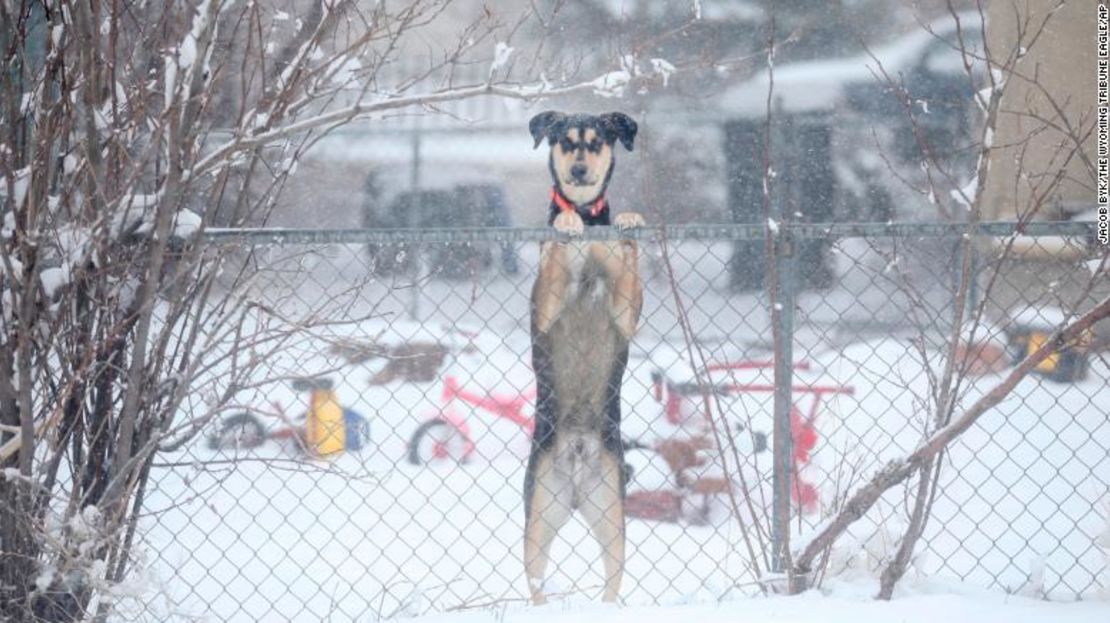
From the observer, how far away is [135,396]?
2041mm

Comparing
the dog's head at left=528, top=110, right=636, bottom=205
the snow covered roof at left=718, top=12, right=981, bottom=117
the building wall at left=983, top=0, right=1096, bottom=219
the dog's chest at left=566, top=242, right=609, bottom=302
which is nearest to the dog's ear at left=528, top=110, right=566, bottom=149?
the dog's head at left=528, top=110, right=636, bottom=205

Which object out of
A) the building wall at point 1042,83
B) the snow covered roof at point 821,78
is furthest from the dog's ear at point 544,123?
the snow covered roof at point 821,78

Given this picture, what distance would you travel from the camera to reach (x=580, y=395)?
2.81 metres

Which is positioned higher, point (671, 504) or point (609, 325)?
point (609, 325)

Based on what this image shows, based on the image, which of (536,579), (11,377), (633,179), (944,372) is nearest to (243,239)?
(11,377)

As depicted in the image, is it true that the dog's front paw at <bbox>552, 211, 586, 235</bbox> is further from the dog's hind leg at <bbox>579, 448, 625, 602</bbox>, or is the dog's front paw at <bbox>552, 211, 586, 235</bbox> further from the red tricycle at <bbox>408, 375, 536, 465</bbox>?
the red tricycle at <bbox>408, 375, 536, 465</bbox>

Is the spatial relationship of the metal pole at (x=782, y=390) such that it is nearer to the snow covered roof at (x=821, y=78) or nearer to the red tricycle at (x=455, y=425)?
the red tricycle at (x=455, y=425)

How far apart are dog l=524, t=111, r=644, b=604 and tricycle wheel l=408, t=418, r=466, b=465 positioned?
2.19 m

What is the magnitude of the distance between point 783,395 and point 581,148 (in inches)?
39.8

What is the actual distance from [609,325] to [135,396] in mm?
1270

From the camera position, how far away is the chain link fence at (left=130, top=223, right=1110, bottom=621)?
8.07 feet

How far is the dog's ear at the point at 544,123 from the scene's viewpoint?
315 centimetres

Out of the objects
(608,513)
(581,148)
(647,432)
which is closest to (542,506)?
(608,513)

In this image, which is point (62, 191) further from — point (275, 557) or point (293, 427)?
point (275, 557)
